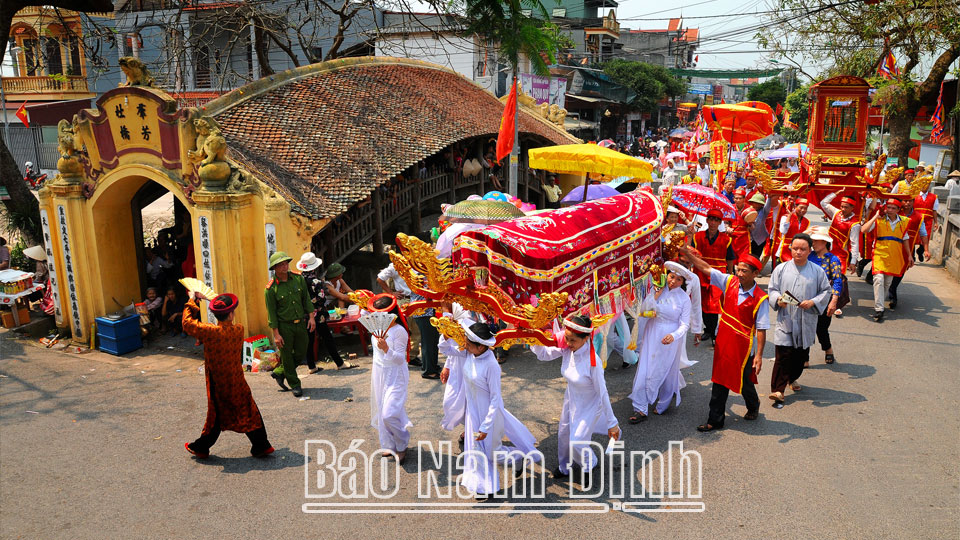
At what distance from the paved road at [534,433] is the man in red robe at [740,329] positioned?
0.56 metres

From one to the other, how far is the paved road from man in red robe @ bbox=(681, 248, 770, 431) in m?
0.56

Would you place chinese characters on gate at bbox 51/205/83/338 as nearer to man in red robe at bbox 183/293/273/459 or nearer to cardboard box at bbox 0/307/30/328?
cardboard box at bbox 0/307/30/328

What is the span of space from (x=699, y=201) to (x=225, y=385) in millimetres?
6639

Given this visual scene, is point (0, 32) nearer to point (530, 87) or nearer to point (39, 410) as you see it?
point (39, 410)

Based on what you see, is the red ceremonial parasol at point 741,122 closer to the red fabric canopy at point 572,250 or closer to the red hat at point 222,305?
the red fabric canopy at point 572,250

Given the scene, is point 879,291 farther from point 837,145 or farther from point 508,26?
point 508,26

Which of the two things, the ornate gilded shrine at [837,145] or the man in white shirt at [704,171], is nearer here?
the ornate gilded shrine at [837,145]

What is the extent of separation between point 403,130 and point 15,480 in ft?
26.4

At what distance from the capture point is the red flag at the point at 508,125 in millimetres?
11242

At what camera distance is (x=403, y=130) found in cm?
1203

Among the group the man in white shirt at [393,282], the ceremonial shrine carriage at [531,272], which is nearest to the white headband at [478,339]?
the ceremonial shrine carriage at [531,272]

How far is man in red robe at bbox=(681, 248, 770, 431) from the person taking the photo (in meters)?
6.11

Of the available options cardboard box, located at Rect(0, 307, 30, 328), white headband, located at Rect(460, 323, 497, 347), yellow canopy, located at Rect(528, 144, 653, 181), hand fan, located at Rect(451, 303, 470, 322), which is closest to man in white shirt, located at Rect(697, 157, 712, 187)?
yellow canopy, located at Rect(528, 144, 653, 181)

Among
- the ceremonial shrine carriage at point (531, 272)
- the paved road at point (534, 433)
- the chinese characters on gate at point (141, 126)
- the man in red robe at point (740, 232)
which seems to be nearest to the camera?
the paved road at point (534, 433)
